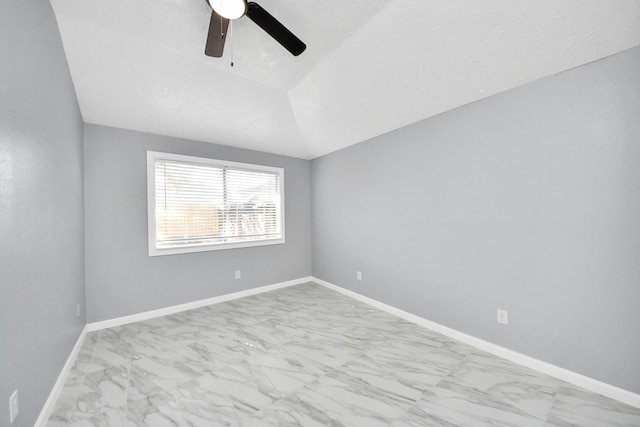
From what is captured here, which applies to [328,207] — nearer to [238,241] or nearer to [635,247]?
[238,241]

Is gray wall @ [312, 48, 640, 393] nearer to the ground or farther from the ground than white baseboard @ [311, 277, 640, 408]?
farther from the ground

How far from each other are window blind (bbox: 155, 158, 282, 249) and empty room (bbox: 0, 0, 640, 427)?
1.5 inches

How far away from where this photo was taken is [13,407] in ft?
3.70

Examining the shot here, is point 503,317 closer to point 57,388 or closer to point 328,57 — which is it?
point 328,57

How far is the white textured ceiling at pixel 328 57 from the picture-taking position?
1.68m

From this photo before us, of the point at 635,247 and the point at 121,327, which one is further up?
the point at 635,247

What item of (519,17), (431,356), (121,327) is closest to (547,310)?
(431,356)

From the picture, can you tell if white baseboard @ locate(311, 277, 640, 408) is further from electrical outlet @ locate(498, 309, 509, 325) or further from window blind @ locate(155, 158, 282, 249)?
window blind @ locate(155, 158, 282, 249)

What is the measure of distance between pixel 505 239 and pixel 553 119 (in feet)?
3.27

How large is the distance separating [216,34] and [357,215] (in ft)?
8.53

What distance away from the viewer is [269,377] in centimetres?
189

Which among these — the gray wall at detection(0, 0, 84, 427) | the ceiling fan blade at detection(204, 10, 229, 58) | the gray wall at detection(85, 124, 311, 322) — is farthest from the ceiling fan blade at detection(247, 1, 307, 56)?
the gray wall at detection(85, 124, 311, 322)

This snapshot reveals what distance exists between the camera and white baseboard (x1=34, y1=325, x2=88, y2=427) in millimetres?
1446

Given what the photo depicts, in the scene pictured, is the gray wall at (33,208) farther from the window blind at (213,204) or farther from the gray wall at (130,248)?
the window blind at (213,204)
